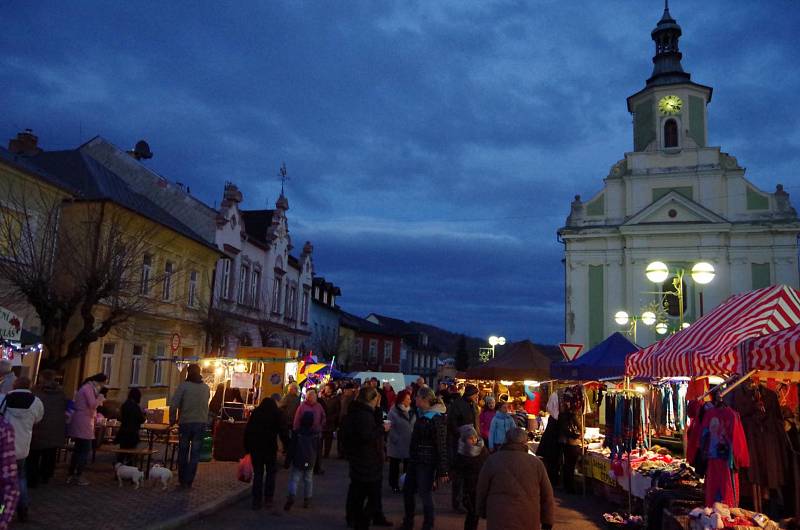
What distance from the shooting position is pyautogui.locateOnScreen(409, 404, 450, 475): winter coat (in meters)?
8.66

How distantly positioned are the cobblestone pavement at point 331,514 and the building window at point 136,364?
13.0 meters

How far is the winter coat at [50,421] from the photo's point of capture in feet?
31.9

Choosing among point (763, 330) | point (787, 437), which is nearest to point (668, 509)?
point (787, 437)

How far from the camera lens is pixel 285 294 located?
4003cm

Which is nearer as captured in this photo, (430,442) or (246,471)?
(430,442)

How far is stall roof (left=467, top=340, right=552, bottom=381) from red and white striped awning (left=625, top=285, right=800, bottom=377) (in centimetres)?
998

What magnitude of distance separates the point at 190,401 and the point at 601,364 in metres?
8.81

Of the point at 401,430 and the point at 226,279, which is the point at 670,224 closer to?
the point at 226,279

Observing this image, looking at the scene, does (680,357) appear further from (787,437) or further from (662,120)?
(662,120)

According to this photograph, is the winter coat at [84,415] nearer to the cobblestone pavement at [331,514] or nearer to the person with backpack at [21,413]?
the cobblestone pavement at [331,514]

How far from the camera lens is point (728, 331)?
8617 millimetres

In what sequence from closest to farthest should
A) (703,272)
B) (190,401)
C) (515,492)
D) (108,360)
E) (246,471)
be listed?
(515,492) → (190,401) → (246,471) → (703,272) → (108,360)

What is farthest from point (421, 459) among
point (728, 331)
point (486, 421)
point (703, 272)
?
point (703, 272)

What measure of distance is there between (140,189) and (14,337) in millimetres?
21696
